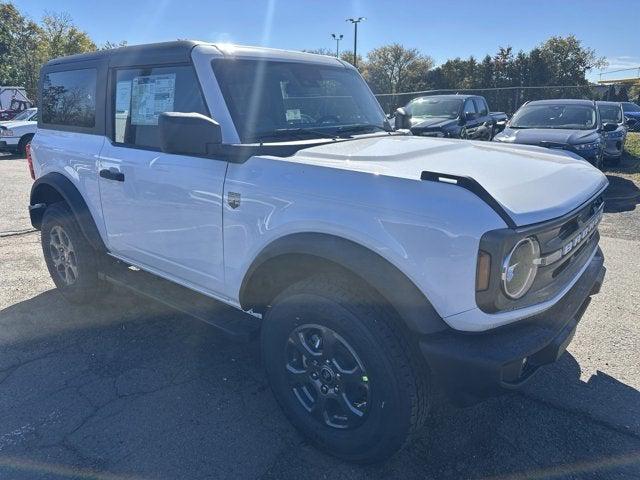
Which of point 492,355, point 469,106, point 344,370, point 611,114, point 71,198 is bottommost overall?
point 344,370

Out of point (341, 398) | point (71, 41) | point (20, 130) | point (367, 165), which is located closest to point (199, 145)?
point (367, 165)

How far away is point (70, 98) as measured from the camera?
411 centimetres

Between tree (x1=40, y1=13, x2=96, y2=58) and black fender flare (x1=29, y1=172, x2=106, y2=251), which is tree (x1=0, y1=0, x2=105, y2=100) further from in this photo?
black fender flare (x1=29, y1=172, x2=106, y2=251)

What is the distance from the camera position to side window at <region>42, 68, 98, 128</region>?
385 cm

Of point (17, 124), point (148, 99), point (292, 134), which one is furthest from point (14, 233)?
point (17, 124)

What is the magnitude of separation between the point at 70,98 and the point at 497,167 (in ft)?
11.5

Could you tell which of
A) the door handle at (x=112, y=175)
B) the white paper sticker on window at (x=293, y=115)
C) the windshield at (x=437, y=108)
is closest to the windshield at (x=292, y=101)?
the white paper sticker on window at (x=293, y=115)

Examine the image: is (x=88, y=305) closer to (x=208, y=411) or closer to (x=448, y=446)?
(x=208, y=411)

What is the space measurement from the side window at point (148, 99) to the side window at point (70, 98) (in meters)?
0.40

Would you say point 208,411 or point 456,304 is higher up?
point 456,304

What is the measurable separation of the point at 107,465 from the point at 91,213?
81.5 inches

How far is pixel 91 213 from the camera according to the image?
152 inches

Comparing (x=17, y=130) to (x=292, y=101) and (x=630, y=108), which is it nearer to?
(x=292, y=101)

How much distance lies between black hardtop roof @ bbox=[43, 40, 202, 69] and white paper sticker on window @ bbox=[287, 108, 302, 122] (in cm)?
69
